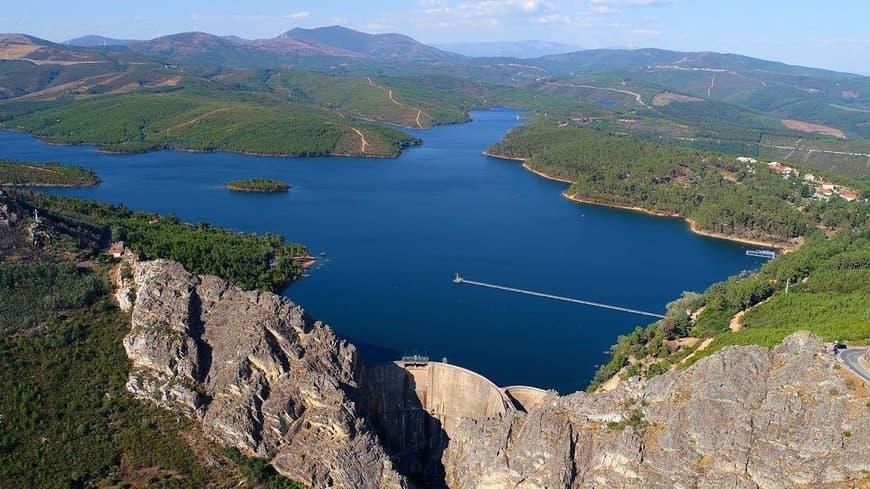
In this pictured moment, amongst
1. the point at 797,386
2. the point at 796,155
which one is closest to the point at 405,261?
the point at 797,386

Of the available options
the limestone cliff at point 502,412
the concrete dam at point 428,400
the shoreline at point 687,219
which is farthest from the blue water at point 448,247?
the limestone cliff at point 502,412

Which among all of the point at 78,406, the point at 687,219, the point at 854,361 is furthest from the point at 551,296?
the point at 687,219

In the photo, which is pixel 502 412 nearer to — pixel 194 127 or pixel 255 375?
pixel 255 375

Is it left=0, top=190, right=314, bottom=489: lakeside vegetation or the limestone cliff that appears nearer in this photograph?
the limestone cliff

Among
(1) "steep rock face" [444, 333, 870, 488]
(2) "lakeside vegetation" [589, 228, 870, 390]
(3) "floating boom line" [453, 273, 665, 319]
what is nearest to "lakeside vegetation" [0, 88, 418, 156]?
(3) "floating boom line" [453, 273, 665, 319]

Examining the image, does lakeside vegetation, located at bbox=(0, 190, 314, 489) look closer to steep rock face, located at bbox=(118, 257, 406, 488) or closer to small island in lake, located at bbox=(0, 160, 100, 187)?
steep rock face, located at bbox=(118, 257, 406, 488)
